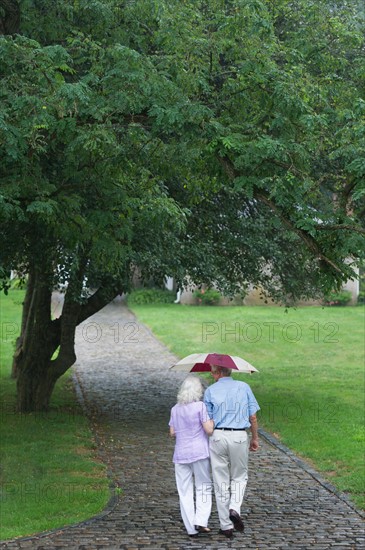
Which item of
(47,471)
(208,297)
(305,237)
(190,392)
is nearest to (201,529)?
(190,392)

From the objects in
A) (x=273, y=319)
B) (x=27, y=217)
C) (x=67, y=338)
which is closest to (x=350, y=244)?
(x=27, y=217)

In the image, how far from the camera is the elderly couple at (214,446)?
941 cm

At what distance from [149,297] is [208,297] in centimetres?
354

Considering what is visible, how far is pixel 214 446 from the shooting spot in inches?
373

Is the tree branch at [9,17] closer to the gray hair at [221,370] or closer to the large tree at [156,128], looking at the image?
the large tree at [156,128]

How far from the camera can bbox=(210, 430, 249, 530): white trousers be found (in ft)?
30.9

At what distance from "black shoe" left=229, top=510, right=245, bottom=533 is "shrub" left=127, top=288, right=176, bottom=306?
3466 centimetres

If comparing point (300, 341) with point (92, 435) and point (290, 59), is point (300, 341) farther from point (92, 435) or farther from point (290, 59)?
point (290, 59)

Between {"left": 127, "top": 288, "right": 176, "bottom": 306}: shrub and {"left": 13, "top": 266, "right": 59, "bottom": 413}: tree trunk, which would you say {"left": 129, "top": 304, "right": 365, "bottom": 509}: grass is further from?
{"left": 13, "top": 266, "right": 59, "bottom": 413}: tree trunk

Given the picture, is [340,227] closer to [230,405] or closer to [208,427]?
[230,405]

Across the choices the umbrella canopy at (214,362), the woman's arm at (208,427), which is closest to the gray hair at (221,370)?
the umbrella canopy at (214,362)

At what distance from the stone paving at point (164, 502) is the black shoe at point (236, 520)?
85mm

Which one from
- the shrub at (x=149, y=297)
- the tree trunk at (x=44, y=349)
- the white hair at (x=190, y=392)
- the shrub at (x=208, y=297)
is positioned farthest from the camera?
the shrub at (x=149, y=297)

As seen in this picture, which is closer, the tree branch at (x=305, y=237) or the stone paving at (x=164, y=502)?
the stone paving at (x=164, y=502)
